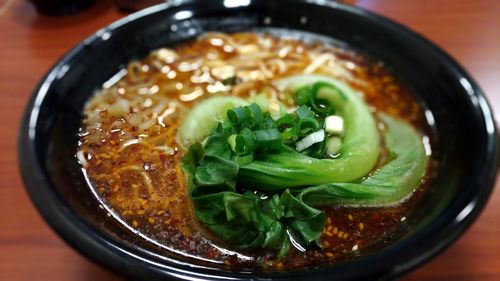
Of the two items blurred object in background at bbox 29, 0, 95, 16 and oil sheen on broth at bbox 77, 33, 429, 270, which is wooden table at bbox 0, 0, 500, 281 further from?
oil sheen on broth at bbox 77, 33, 429, 270

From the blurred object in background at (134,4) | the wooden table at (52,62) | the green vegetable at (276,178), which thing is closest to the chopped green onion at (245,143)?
the green vegetable at (276,178)

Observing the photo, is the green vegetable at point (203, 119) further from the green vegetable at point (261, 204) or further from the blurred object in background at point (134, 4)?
the blurred object in background at point (134, 4)

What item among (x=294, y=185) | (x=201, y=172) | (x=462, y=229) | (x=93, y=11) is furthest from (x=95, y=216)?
(x=93, y=11)

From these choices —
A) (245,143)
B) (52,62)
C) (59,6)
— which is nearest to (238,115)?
(245,143)

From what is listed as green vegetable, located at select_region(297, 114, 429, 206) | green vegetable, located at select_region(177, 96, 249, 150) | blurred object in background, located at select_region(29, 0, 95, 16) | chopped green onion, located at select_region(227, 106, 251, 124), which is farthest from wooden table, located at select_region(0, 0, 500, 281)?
chopped green onion, located at select_region(227, 106, 251, 124)

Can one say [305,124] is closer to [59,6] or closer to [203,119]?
[203,119]

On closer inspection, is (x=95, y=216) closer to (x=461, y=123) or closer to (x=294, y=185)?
(x=294, y=185)
